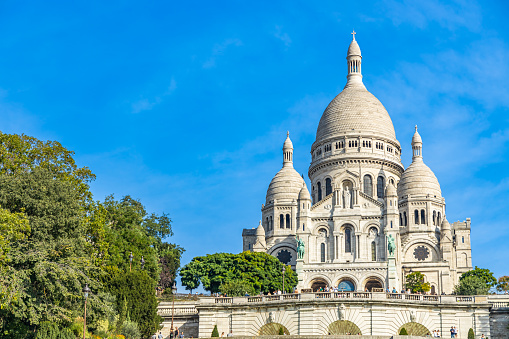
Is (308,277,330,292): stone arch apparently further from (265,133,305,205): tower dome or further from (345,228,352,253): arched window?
(265,133,305,205): tower dome

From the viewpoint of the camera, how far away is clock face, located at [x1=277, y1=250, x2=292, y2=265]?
104m

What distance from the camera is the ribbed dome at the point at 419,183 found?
103125 mm

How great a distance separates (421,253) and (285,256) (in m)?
16.7

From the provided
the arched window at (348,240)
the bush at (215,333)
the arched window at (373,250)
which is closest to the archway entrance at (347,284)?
the arched window at (373,250)

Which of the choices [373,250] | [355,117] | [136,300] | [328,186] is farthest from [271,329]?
[355,117]

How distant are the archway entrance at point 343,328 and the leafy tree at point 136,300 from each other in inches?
429

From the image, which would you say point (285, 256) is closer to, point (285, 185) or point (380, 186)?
point (285, 185)

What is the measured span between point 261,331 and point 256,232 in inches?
2124

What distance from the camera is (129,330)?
47719mm

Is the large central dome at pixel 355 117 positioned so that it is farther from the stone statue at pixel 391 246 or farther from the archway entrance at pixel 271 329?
the archway entrance at pixel 271 329

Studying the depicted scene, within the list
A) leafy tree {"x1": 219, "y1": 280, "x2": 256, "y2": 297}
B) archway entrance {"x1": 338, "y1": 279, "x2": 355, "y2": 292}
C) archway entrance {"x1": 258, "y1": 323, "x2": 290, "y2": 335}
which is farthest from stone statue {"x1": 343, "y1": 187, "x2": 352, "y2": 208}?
archway entrance {"x1": 258, "y1": 323, "x2": 290, "y2": 335}

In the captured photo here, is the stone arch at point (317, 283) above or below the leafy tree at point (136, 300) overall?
above

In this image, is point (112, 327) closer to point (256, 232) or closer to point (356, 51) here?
point (256, 232)

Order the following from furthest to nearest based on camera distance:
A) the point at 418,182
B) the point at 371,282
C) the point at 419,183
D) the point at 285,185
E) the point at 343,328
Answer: the point at 285,185, the point at 418,182, the point at 419,183, the point at 371,282, the point at 343,328
